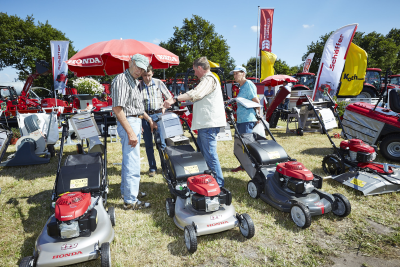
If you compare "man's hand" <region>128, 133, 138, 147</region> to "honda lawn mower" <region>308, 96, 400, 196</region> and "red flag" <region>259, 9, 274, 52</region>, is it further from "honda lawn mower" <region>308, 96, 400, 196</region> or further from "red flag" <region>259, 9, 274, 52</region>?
"red flag" <region>259, 9, 274, 52</region>

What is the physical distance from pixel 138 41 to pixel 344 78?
965 centimetres

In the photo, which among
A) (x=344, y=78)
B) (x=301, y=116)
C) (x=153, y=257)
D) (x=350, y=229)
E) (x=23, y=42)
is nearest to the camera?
(x=153, y=257)

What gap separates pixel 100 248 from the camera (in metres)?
2.21

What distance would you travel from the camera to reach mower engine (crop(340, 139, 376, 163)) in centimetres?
378

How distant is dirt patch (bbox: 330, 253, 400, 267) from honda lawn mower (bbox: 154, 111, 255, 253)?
84 cm

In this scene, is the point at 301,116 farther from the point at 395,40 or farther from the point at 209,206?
the point at 395,40

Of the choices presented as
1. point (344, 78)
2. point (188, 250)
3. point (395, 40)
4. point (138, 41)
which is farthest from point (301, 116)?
point (395, 40)

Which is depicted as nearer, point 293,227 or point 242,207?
point 293,227

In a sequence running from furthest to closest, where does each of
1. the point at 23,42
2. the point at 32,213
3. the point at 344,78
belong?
the point at 23,42
the point at 344,78
the point at 32,213

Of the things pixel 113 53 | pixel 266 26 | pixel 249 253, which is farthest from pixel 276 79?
pixel 249 253

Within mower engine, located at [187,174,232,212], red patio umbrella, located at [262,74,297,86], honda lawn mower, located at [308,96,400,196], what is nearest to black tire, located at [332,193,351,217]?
honda lawn mower, located at [308,96,400,196]

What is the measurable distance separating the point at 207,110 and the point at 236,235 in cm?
161

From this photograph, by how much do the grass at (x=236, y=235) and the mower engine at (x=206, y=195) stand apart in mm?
391

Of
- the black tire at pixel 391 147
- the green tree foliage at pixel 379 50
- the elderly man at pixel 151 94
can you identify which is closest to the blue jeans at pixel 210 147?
the elderly man at pixel 151 94
